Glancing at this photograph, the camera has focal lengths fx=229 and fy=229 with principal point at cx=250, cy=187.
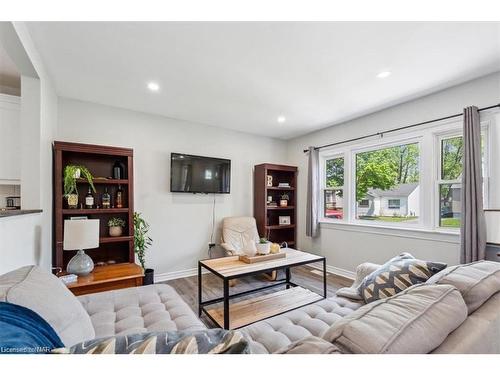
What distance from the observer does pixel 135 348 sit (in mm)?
600

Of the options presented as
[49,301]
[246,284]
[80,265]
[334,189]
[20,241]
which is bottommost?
[246,284]

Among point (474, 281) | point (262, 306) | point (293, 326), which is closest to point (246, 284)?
point (262, 306)

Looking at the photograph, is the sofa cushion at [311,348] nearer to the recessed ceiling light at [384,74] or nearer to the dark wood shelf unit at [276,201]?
the recessed ceiling light at [384,74]

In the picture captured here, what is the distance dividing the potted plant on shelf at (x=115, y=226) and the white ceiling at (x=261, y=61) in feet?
4.94

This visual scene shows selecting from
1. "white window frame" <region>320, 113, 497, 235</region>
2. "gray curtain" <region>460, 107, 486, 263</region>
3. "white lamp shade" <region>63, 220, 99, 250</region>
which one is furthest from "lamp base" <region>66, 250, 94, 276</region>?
"gray curtain" <region>460, 107, 486, 263</region>

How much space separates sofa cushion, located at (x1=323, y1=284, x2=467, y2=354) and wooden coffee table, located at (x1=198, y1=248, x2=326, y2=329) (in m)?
1.37

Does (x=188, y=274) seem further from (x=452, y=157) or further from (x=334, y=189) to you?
(x=452, y=157)

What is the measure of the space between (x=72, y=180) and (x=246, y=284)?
2460mm

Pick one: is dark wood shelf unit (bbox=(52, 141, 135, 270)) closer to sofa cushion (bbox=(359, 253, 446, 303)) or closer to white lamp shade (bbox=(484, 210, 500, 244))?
sofa cushion (bbox=(359, 253, 446, 303))

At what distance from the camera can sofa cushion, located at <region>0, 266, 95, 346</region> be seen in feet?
2.97

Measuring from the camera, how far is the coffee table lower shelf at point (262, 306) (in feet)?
7.08

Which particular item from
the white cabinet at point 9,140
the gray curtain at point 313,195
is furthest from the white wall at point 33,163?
the gray curtain at point 313,195

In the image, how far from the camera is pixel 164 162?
3428 mm
